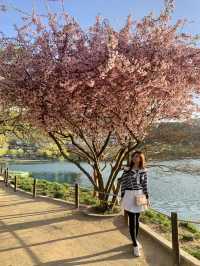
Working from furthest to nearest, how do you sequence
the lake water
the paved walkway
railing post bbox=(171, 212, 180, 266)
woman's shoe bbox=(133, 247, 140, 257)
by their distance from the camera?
the lake water
woman's shoe bbox=(133, 247, 140, 257)
the paved walkway
railing post bbox=(171, 212, 180, 266)

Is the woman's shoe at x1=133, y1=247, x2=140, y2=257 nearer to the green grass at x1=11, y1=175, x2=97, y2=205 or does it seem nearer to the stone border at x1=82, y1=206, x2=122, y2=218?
the stone border at x1=82, y1=206, x2=122, y2=218

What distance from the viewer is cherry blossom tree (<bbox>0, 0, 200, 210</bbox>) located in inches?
347

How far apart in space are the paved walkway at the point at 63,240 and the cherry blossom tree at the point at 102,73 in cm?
275

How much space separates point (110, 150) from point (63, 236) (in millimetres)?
6711

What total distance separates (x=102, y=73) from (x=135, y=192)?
9.25ft

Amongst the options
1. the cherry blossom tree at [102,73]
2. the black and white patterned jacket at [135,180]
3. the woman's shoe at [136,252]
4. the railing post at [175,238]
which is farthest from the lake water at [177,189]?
the railing post at [175,238]

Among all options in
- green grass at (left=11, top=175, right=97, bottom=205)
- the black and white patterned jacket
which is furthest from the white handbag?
green grass at (left=11, top=175, right=97, bottom=205)

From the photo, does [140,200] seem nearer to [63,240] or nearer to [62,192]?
[63,240]

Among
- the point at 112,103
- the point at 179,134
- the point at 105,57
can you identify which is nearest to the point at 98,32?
the point at 105,57

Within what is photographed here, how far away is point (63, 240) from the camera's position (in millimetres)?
8180

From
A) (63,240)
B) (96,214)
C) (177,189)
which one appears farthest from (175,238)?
(177,189)

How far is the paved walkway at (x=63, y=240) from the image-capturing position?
676 cm

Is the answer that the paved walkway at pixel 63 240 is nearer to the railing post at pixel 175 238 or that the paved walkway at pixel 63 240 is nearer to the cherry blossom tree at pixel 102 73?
the railing post at pixel 175 238

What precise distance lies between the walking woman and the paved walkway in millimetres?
523
